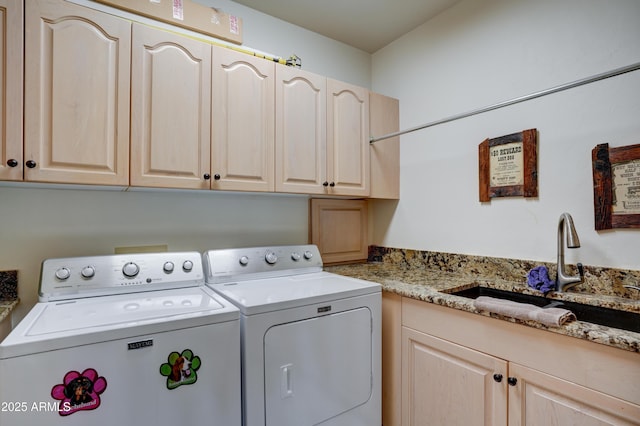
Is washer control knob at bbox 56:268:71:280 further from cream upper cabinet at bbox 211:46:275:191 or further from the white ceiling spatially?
the white ceiling

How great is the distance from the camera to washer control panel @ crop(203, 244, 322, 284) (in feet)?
5.52

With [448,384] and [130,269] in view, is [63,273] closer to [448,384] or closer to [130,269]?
[130,269]

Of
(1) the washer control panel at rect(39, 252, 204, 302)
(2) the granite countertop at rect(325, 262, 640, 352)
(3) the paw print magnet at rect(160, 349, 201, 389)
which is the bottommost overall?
(3) the paw print magnet at rect(160, 349, 201, 389)

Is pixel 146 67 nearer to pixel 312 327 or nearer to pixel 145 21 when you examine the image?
pixel 145 21

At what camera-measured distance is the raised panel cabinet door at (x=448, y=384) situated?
1.27 metres

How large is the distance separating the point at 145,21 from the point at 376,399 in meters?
2.26

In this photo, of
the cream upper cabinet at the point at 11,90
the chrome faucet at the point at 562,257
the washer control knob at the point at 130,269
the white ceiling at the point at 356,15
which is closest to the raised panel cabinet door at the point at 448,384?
the chrome faucet at the point at 562,257

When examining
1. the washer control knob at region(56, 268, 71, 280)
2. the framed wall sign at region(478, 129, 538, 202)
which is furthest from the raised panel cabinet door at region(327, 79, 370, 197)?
the washer control knob at region(56, 268, 71, 280)

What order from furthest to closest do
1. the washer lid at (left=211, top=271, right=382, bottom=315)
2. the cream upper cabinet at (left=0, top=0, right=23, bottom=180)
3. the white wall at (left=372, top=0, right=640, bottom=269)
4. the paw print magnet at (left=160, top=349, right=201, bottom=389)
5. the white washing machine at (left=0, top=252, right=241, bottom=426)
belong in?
the white wall at (left=372, top=0, right=640, bottom=269) < the washer lid at (left=211, top=271, right=382, bottom=315) < the cream upper cabinet at (left=0, top=0, right=23, bottom=180) < the paw print magnet at (left=160, top=349, right=201, bottom=389) < the white washing machine at (left=0, top=252, right=241, bottom=426)

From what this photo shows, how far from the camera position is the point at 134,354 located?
3.38ft

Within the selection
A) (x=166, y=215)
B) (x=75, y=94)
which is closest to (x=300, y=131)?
(x=166, y=215)

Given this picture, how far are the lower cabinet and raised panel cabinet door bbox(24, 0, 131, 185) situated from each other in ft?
5.04

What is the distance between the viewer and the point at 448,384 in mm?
1430

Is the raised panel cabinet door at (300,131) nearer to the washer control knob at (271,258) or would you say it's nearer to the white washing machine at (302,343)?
the washer control knob at (271,258)
